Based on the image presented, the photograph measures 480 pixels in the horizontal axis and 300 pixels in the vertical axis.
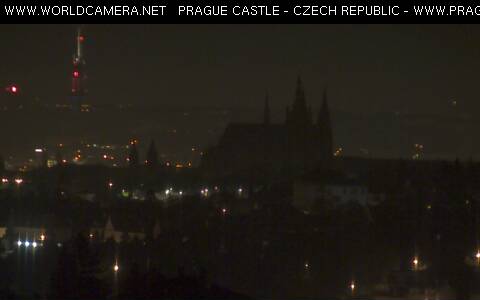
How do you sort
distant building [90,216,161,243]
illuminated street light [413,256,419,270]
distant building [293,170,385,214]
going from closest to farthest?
illuminated street light [413,256,419,270] < distant building [90,216,161,243] < distant building [293,170,385,214]

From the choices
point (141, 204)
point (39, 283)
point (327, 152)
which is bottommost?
point (39, 283)

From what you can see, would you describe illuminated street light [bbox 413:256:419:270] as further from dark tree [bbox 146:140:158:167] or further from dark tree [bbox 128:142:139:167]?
dark tree [bbox 146:140:158:167]

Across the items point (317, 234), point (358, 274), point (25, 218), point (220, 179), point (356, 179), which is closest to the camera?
point (358, 274)

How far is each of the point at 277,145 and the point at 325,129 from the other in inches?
126

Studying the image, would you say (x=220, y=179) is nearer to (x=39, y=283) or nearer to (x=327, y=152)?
(x=327, y=152)

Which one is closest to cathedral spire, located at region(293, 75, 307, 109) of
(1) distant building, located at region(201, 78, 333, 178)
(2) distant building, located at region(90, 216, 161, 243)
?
(1) distant building, located at region(201, 78, 333, 178)

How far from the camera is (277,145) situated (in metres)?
56.6

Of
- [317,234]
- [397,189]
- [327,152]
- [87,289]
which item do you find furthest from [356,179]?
[87,289]

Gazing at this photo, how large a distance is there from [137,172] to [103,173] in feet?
8.29

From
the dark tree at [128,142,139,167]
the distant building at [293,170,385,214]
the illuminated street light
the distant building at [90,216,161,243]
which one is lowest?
the illuminated street light

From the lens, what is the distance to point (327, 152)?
2172 inches

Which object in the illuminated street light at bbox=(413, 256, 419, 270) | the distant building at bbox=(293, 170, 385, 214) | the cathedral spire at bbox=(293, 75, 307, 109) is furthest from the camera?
the cathedral spire at bbox=(293, 75, 307, 109)

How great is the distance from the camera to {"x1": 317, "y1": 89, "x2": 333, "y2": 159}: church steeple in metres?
55.0

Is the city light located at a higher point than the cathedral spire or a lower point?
lower
